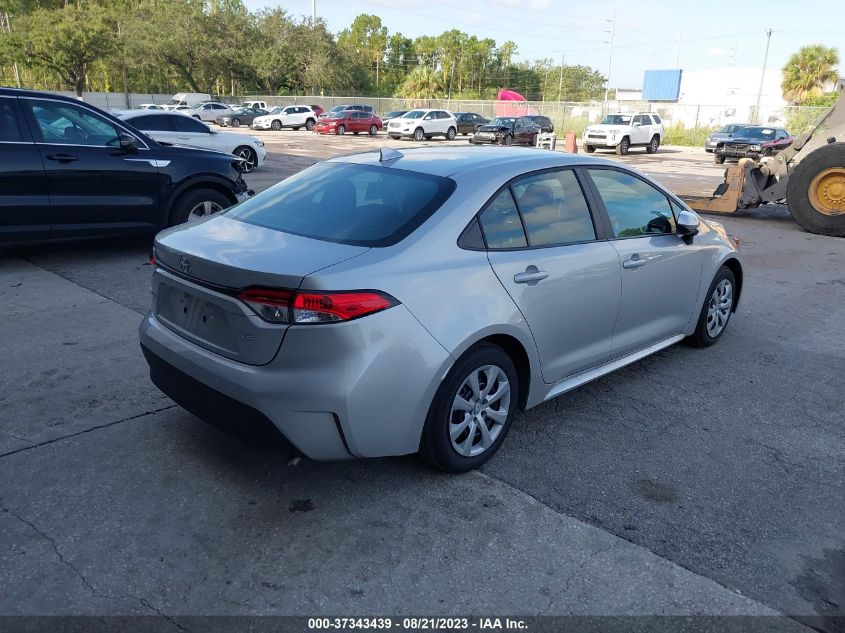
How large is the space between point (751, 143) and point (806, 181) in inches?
736

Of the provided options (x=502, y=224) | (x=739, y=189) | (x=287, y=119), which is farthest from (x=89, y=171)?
(x=287, y=119)

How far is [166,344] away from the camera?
3357 millimetres

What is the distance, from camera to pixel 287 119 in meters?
42.5

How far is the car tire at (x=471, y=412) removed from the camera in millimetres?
3225

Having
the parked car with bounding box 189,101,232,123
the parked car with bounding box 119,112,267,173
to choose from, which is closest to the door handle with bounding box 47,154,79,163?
the parked car with bounding box 119,112,267,173

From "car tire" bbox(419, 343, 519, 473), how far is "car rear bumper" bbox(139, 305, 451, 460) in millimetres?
116

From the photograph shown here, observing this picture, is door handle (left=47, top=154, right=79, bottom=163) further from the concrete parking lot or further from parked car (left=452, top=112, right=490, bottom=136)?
parked car (left=452, top=112, right=490, bottom=136)

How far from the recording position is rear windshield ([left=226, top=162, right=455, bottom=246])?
3.29 metres

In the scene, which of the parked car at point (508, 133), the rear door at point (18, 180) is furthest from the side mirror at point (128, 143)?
the parked car at point (508, 133)

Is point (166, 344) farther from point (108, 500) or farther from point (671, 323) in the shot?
point (671, 323)

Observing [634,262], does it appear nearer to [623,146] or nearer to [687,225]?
[687,225]

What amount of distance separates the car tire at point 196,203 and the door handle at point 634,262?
5136 mm

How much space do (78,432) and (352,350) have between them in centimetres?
191

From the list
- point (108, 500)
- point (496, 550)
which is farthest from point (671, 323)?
point (108, 500)
